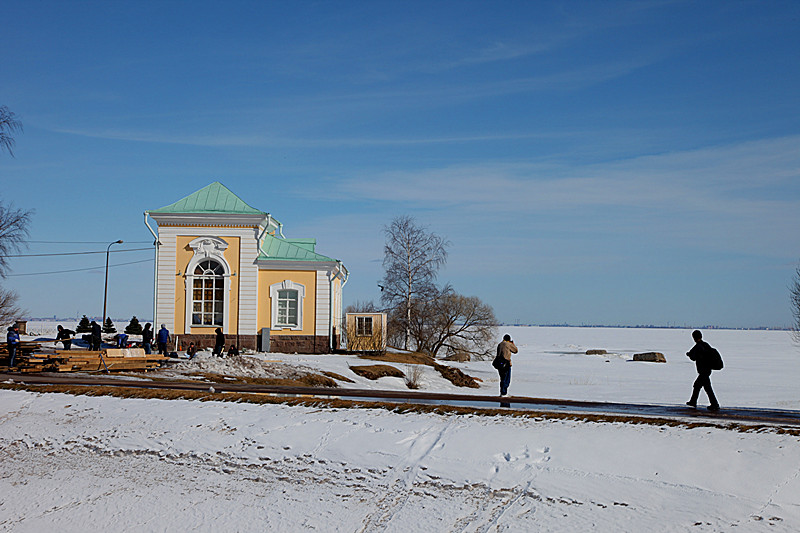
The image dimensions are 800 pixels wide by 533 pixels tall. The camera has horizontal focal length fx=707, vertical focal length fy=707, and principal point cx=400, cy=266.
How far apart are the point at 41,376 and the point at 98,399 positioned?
6782mm

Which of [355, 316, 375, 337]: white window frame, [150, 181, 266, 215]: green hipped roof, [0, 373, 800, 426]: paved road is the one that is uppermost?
[150, 181, 266, 215]: green hipped roof

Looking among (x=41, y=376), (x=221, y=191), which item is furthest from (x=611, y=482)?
(x=221, y=191)

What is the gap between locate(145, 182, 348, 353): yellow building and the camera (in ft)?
111

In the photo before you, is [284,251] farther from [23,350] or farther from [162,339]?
[23,350]

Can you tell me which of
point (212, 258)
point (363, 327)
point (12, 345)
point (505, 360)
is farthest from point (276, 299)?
point (505, 360)

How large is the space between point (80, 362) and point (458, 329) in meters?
31.4

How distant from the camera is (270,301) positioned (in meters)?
34.4

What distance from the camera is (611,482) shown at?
10039 millimetres

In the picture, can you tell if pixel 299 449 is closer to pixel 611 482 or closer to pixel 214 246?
pixel 611 482

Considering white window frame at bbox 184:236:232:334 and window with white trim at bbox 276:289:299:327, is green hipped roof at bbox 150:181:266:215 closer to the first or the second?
white window frame at bbox 184:236:232:334

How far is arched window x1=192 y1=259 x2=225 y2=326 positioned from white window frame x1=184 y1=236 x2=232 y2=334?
0.45 ft

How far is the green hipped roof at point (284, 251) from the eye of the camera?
34.6 metres

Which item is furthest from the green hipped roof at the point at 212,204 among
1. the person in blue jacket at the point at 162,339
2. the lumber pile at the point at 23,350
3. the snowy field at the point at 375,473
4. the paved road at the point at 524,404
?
the snowy field at the point at 375,473

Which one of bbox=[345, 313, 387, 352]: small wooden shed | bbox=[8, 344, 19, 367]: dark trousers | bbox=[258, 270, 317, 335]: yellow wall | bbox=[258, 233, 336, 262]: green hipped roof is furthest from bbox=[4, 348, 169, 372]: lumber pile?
bbox=[345, 313, 387, 352]: small wooden shed
